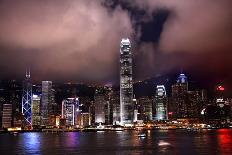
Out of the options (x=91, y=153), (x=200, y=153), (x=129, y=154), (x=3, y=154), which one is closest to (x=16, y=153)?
(x=3, y=154)

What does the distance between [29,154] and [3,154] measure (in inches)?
212

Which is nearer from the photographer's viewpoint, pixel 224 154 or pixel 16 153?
pixel 224 154

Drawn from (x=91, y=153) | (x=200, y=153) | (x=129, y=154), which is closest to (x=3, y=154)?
(x=91, y=153)

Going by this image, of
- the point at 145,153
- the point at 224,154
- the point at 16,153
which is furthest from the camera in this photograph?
the point at 16,153

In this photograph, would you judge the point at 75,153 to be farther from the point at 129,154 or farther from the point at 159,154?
the point at 159,154

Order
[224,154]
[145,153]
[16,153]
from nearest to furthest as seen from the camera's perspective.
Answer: [224,154]
[145,153]
[16,153]

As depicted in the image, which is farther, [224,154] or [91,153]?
[91,153]

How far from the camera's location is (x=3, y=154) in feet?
269

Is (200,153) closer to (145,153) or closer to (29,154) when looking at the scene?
(145,153)

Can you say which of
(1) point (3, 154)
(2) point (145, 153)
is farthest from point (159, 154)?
(1) point (3, 154)

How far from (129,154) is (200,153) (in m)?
13.3

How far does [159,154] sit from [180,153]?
4.06m

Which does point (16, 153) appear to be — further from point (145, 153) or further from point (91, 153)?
point (145, 153)

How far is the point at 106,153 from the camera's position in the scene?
79.1 m
